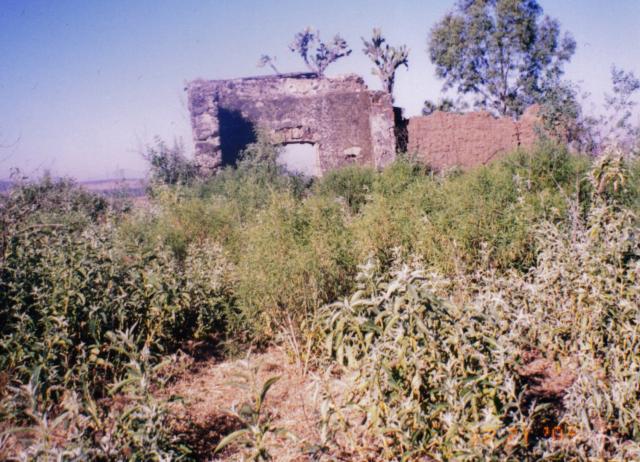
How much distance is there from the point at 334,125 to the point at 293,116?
160cm

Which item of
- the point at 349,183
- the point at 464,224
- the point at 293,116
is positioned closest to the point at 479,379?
the point at 464,224

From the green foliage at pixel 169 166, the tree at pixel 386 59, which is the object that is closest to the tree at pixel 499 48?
the tree at pixel 386 59

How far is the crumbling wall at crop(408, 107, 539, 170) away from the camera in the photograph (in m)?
13.0

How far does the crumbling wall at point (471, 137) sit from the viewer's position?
12969mm

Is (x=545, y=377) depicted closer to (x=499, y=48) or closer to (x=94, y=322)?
(x=94, y=322)

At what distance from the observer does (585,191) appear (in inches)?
230

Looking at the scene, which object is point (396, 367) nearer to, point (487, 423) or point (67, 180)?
point (487, 423)

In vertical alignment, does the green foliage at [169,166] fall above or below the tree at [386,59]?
below

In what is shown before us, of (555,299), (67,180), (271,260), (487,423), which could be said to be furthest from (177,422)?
(67,180)

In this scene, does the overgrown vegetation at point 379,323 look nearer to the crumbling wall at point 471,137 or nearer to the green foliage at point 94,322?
the green foliage at point 94,322

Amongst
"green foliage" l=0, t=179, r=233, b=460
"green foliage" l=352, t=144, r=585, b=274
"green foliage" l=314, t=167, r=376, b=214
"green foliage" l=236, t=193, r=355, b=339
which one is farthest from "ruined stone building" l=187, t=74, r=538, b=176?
"green foliage" l=0, t=179, r=233, b=460

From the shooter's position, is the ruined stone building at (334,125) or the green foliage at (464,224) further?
the ruined stone building at (334,125)

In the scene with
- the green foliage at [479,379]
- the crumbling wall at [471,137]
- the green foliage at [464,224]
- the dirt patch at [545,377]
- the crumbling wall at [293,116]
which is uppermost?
the crumbling wall at [293,116]

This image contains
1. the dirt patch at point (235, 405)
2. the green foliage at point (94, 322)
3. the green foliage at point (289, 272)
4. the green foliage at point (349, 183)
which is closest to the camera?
the green foliage at point (94, 322)
